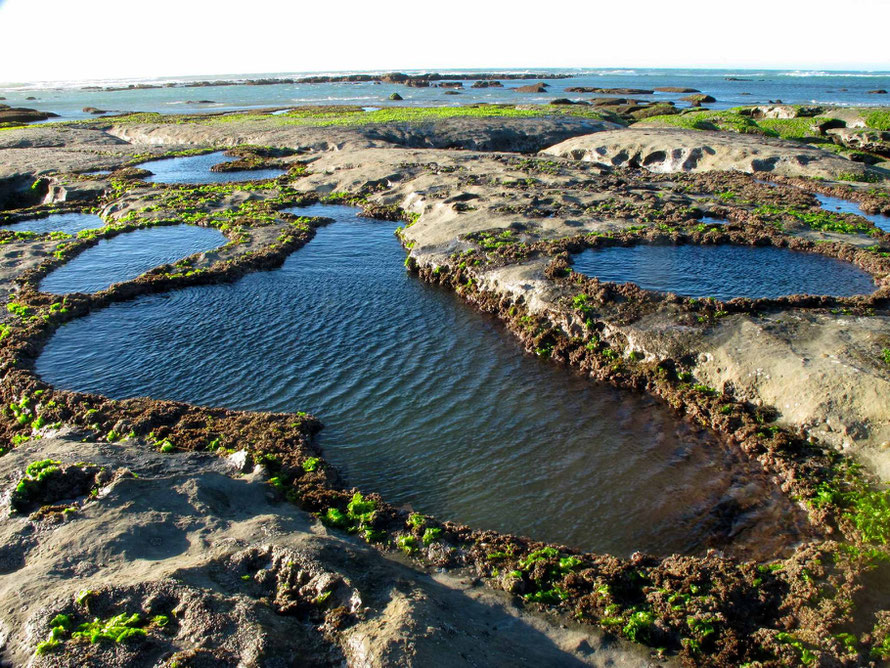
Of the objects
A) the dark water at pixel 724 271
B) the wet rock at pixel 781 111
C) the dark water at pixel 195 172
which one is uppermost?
the wet rock at pixel 781 111

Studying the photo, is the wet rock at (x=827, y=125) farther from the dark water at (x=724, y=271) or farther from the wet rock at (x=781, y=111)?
the dark water at (x=724, y=271)

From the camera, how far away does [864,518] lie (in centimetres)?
1291

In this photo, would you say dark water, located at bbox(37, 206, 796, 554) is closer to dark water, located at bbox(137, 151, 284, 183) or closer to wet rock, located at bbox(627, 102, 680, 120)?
dark water, located at bbox(137, 151, 284, 183)

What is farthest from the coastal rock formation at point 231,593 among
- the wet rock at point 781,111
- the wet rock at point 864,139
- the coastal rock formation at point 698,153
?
the wet rock at point 781,111

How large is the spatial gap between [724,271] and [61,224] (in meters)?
41.7

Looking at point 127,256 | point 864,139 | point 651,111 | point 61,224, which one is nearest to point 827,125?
point 864,139

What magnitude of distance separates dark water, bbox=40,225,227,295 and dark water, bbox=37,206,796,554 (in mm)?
3890

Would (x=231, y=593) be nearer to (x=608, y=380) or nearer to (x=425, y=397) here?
(x=425, y=397)

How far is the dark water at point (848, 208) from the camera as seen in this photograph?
33.6 meters

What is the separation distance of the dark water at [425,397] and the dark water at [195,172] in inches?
1035

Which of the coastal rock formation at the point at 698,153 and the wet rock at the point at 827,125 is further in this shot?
the wet rock at the point at 827,125

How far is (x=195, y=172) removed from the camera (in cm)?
5297

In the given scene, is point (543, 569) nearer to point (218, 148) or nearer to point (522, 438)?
point (522, 438)

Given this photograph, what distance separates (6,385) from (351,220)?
23751 mm
